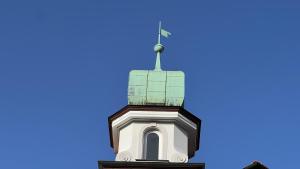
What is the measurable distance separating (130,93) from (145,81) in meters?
0.73

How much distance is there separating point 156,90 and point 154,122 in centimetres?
128

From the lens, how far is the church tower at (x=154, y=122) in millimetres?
26312

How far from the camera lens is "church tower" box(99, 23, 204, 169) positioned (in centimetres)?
2631

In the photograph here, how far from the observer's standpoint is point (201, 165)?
24656 millimetres

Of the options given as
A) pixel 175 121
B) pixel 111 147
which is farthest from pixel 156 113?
pixel 111 147

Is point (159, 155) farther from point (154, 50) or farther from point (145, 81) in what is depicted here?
point (154, 50)

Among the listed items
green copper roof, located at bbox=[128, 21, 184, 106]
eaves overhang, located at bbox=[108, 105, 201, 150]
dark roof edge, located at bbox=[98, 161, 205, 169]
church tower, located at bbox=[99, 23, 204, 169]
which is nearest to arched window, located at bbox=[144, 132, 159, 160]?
church tower, located at bbox=[99, 23, 204, 169]

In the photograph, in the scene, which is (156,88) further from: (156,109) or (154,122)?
(154,122)

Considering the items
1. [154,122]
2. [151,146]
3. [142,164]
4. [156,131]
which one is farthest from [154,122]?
[142,164]

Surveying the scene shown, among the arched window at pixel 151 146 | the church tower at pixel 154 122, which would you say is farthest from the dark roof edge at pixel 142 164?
the arched window at pixel 151 146

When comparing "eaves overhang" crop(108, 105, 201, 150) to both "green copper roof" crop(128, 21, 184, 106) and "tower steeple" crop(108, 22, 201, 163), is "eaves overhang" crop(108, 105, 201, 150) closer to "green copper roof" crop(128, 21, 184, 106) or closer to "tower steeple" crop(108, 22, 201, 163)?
"tower steeple" crop(108, 22, 201, 163)

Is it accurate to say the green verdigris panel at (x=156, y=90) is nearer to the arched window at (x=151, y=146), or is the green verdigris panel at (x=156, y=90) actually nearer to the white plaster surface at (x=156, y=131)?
the white plaster surface at (x=156, y=131)

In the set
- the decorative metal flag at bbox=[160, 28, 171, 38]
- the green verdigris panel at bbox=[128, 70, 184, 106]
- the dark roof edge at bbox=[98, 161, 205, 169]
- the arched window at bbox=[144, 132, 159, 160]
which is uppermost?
the decorative metal flag at bbox=[160, 28, 171, 38]

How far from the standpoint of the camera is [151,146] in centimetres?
2667
